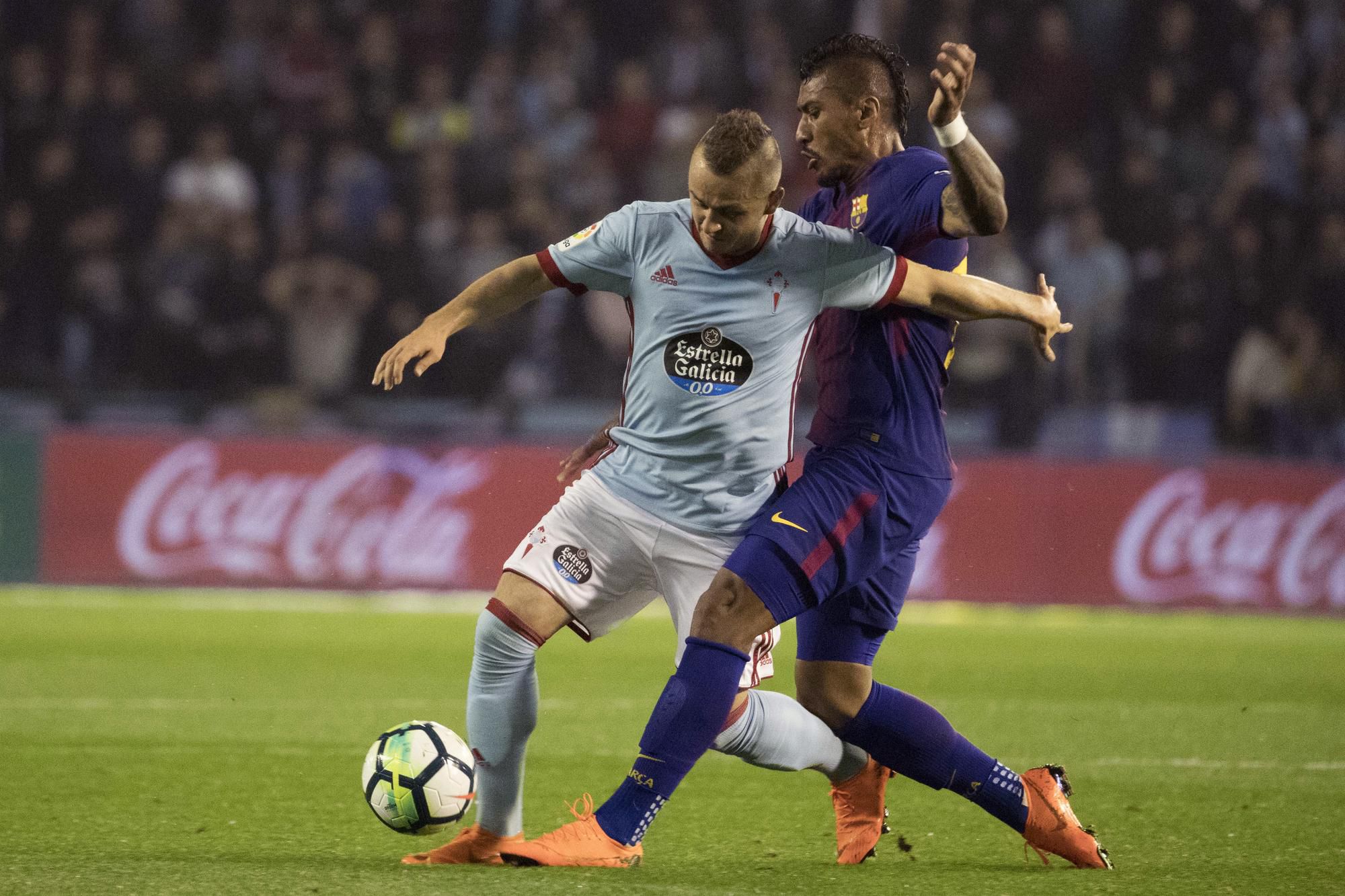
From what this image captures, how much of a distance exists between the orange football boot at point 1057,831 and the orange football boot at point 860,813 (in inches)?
15.8

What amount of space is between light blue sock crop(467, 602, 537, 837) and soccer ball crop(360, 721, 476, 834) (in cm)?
7

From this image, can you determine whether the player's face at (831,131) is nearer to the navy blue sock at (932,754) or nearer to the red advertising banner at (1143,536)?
the navy blue sock at (932,754)

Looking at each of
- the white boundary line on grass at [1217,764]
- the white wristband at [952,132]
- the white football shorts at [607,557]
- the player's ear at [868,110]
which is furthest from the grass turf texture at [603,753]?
the player's ear at [868,110]

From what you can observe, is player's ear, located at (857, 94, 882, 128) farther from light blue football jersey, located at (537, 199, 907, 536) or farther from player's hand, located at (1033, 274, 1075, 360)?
player's hand, located at (1033, 274, 1075, 360)

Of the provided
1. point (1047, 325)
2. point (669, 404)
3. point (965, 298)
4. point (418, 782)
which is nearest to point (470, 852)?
point (418, 782)

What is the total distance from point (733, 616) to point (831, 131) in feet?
4.50

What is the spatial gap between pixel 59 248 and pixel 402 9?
3931mm

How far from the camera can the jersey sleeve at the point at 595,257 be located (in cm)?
445

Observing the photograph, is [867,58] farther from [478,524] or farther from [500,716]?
[478,524]

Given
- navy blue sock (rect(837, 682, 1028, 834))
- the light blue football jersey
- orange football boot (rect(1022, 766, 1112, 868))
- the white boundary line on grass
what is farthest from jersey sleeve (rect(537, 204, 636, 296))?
the white boundary line on grass

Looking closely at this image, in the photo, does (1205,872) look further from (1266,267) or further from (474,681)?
(1266,267)

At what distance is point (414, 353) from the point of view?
13.9 ft

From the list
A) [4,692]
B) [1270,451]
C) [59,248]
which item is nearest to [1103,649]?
[1270,451]

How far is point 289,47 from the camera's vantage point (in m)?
15.3
